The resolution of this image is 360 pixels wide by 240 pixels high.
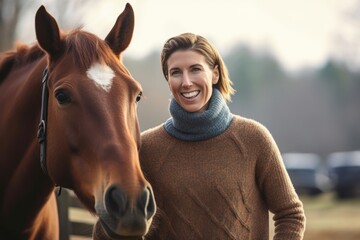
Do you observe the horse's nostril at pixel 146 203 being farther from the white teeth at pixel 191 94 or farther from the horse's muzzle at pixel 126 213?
the white teeth at pixel 191 94

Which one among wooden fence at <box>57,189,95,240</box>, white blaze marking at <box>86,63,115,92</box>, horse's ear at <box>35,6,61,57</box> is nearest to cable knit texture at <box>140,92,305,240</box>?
white blaze marking at <box>86,63,115,92</box>

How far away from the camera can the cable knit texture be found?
3.55 meters

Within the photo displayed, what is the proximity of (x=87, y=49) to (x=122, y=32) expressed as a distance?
0.42 metres

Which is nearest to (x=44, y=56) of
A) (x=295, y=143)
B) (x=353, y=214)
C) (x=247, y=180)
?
(x=247, y=180)

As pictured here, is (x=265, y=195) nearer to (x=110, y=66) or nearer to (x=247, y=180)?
(x=247, y=180)

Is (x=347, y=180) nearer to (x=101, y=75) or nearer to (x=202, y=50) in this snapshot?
(x=202, y=50)

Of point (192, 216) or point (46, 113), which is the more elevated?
point (46, 113)

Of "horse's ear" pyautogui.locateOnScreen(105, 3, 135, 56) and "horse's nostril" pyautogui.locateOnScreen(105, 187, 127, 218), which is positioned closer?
"horse's nostril" pyautogui.locateOnScreen(105, 187, 127, 218)

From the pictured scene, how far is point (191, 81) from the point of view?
145 inches

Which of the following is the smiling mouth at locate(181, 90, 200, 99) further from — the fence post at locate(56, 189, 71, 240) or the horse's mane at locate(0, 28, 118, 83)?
the fence post at locate(56, 189, 71, 240)

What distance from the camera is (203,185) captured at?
3.60m

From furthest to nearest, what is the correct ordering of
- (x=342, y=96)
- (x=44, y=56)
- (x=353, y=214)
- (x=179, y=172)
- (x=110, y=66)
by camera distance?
1. (x=342, y=96)
2. (x=353, y=214)
3. (x=44, y=56)
4. (x=179, y=172)
5. (x=110, y=66)

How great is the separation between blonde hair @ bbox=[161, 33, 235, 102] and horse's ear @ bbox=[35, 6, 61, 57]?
674 millimetres

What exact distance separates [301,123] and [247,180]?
2468 inches
